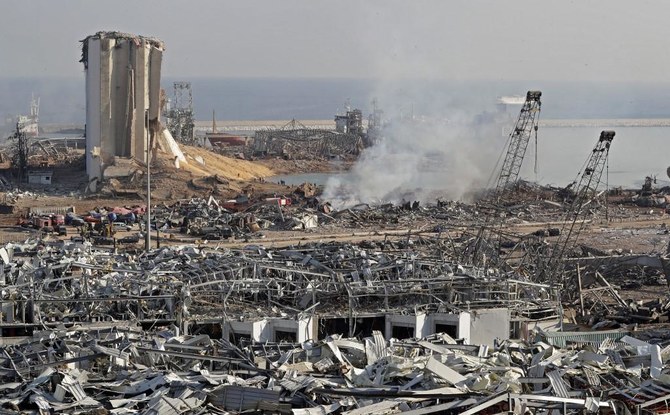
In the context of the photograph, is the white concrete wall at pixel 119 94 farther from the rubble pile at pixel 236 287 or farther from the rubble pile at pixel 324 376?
the rubble pile at pixel 324 376

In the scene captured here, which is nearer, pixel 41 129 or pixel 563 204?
pixel 563 204

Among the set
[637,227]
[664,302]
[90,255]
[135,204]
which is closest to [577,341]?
[664,302]

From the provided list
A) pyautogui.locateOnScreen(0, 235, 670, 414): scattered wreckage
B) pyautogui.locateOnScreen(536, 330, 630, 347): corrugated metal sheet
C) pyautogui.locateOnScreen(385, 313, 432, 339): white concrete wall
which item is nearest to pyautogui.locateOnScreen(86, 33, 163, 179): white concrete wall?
pyautogui.locateOnScreen(0, 235, 670, 414): scattered wreckage

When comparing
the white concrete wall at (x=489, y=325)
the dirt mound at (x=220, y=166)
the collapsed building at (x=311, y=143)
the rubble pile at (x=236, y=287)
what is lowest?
the white concrete wall at (x=489, y=325)

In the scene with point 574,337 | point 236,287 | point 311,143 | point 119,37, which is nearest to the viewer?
point 574,337

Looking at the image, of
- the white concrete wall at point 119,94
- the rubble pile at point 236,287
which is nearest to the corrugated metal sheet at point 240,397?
the rubble pile at point 236,287

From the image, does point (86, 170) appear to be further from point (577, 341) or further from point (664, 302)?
point (577, 341)

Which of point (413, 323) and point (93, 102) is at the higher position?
point (93, 102)

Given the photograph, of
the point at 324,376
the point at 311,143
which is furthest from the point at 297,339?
the point at 311,143

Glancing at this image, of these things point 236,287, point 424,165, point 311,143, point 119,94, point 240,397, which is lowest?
point 240,397

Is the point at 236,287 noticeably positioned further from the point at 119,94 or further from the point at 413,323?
the point at 119,94

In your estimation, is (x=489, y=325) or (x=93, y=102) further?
(x=93, y=102)

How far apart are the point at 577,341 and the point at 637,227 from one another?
81.5 feet

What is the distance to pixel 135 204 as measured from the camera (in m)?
45.0
